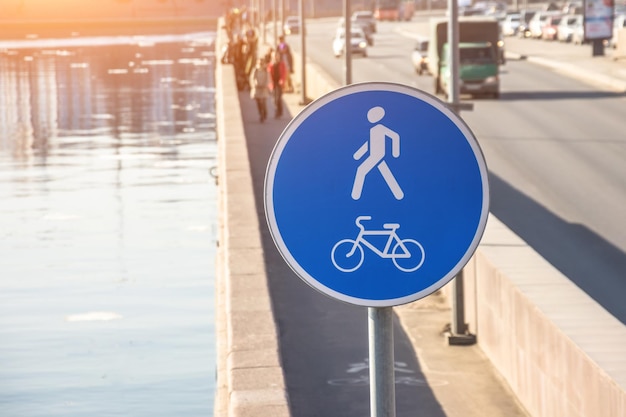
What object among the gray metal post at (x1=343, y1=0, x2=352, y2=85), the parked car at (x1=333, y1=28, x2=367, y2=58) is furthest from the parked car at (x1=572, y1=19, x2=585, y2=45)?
the gray metal post at (x1=343, y1=0, x2=352, y2=85)

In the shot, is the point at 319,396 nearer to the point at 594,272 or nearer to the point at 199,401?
the point at 199,401

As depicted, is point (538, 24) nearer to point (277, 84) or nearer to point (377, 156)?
point (277, 84)

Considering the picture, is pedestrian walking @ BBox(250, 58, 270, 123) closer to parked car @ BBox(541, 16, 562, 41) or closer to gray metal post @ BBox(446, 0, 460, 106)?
gray metal post @ BBox(446, 0, 460, 106)

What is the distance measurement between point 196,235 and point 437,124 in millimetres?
24909

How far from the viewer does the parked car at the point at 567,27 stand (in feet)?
258

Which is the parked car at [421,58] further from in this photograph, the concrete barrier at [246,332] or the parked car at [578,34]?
the concrete barrier at [246,332]

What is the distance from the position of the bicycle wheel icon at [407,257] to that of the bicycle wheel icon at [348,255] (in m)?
0.09

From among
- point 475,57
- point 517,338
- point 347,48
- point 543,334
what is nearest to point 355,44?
point 475,57

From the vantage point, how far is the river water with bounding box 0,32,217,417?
55.8ft

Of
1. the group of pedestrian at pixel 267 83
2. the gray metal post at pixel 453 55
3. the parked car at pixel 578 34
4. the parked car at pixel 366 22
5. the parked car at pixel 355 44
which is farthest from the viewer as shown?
the parked car at pixel 366 22

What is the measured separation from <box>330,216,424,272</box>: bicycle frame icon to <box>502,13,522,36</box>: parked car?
3549 inches

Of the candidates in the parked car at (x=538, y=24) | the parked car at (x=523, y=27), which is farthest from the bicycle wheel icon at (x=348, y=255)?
the parked car at (x=523, y=27)

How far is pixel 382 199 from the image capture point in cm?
423

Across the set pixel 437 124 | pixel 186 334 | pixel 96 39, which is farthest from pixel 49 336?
pixel 96 39
